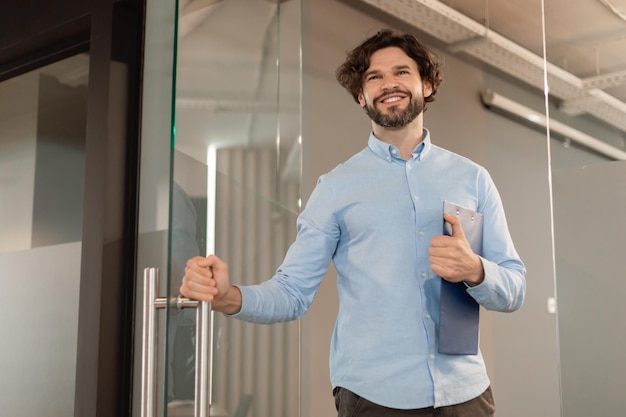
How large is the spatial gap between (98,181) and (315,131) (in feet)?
4.03

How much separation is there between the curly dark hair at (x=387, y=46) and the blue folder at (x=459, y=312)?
0.46m

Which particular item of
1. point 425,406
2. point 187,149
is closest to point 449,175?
point 425,406

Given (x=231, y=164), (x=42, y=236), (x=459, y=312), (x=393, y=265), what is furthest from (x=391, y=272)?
(x=42, y=236)

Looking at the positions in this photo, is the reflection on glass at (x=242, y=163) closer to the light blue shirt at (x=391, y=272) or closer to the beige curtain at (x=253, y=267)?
the beige curtain at (x=253, y=267)

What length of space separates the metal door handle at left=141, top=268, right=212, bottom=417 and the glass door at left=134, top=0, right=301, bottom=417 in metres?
0.16

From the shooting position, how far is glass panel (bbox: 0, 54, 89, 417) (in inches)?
107

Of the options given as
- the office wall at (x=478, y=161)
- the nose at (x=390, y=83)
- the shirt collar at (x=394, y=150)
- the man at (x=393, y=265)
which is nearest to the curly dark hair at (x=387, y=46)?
the man at (x=393, y=265)

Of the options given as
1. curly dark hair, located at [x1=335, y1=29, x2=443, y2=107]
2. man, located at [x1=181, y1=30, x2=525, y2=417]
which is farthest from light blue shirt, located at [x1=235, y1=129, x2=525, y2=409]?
curly dark hair, located at [x1=335, y1=29, x2=443, y2=107]

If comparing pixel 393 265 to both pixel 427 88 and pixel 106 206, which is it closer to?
pixel 427 88

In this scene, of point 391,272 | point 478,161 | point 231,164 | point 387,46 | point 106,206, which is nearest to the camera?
point 391,272

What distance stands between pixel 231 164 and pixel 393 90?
0.70 meters

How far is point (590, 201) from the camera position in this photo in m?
1.91

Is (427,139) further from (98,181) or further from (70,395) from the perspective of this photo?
(70,395)

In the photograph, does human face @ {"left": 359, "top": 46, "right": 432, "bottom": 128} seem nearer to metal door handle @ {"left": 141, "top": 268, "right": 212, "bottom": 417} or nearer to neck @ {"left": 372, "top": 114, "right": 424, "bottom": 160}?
neck @ {"left": 372, "top": 114, "right": 424, "bottom": 160}
